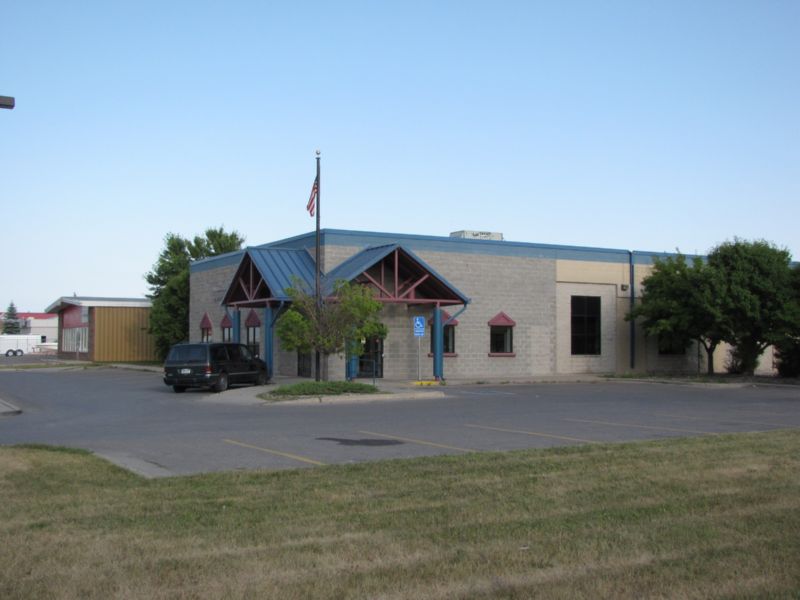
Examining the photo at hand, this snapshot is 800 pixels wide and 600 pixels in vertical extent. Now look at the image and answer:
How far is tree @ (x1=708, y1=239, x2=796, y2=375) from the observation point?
1459 inches

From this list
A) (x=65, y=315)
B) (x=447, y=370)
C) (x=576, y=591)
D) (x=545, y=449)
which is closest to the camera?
(x=576, y=591)

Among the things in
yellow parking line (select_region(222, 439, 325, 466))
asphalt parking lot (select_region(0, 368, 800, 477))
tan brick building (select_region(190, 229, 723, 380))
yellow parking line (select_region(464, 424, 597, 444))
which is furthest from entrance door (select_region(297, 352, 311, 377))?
yellow parking line (select_region(222, 439, 325, 466))

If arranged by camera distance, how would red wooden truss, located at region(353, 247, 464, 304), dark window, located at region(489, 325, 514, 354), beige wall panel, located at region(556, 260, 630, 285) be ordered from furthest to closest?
beige wall panel, located at region(556, 260, 630, 285)
dark window, located at region(489, 325, 514, 354)
red wooden truss, located at region(353, 247, 464, 304)

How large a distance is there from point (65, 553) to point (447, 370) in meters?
32.3

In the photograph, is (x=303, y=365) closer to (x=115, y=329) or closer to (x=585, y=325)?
(x=585, y=325)


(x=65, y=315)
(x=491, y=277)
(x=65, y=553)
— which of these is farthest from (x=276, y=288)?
(x=65, y=315)

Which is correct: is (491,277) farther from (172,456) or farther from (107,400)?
(172,456)

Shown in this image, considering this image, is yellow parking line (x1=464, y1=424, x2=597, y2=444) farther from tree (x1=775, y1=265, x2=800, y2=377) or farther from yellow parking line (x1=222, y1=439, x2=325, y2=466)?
tree (x1=775, y1=265, x2=800, y2=377)

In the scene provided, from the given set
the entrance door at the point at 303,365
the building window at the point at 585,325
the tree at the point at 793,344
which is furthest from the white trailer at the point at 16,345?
the tree at the point at 793,344

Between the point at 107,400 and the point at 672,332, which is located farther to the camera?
the point at 672,332

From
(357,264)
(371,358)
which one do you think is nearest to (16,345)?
(371,358)

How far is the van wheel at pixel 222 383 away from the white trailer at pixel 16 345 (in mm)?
72006

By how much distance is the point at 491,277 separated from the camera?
4047cm

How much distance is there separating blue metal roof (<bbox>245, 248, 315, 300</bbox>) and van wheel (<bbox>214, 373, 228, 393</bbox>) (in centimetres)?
367
